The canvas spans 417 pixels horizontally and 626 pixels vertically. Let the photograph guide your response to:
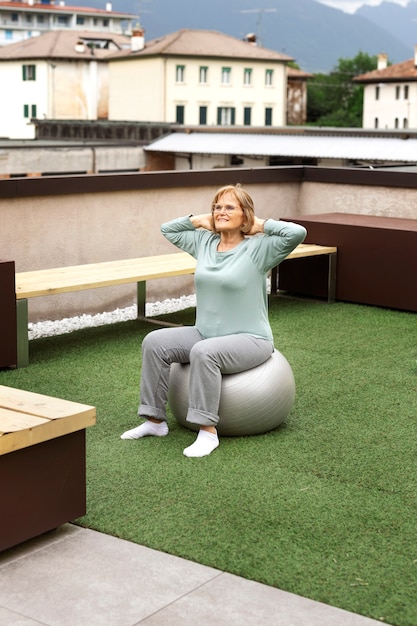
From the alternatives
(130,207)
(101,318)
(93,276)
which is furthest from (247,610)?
(130,207)

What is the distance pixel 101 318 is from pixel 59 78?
6722cm

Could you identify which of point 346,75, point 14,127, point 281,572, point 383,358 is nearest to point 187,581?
point 281,572

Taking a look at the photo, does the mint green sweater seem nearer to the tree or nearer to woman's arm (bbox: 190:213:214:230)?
woman's arm (bbox: 190:213:214:230)

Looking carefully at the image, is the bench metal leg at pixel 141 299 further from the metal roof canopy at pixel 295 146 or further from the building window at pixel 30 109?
the building window at pixel 30 109

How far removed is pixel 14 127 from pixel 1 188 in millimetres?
76218

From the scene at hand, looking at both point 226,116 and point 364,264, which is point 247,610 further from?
point 226,116

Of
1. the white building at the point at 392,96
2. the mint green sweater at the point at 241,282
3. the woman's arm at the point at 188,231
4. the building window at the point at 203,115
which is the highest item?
the white building at the point at 392,96

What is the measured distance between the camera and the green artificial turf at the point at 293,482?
3.69 m

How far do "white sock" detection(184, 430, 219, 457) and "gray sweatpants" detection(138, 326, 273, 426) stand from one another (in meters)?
0.07

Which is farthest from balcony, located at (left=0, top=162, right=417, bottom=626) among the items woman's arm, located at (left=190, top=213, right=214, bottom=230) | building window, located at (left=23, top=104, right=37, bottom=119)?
building window, located at (left=23, top=104, right=37, bottom=119)

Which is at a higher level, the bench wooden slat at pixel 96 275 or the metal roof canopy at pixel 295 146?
the metal roof canopy at pixel 295 146

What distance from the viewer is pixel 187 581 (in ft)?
11.7

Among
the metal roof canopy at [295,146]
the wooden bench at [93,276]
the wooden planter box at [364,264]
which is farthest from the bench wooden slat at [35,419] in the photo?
the metal roof canopy at [295,146]

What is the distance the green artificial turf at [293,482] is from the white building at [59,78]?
66564 millimetres
